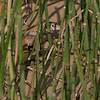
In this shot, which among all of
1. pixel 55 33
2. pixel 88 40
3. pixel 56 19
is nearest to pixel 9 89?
pixel 88 40

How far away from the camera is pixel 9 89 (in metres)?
1.08

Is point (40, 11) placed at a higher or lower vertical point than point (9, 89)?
higher

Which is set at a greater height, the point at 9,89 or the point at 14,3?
the point at 14,3

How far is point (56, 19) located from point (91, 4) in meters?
0.76

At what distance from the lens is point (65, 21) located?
1017mm

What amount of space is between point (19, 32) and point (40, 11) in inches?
4.4

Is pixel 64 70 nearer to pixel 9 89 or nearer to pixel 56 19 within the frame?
pixel 9 89

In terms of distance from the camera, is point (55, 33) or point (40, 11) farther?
point (55, 33)

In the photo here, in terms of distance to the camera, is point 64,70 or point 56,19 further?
point 56,19

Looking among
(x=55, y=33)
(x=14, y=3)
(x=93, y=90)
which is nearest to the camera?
(x=14, y=3)

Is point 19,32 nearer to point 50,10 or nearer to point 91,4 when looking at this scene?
point 91,4

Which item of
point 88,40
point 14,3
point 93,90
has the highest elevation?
point 14,3

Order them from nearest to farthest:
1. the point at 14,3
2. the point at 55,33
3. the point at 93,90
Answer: the point at 14,3
the point at 93,90
the point at 55,33

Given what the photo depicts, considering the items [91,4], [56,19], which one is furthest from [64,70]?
[56,19]
